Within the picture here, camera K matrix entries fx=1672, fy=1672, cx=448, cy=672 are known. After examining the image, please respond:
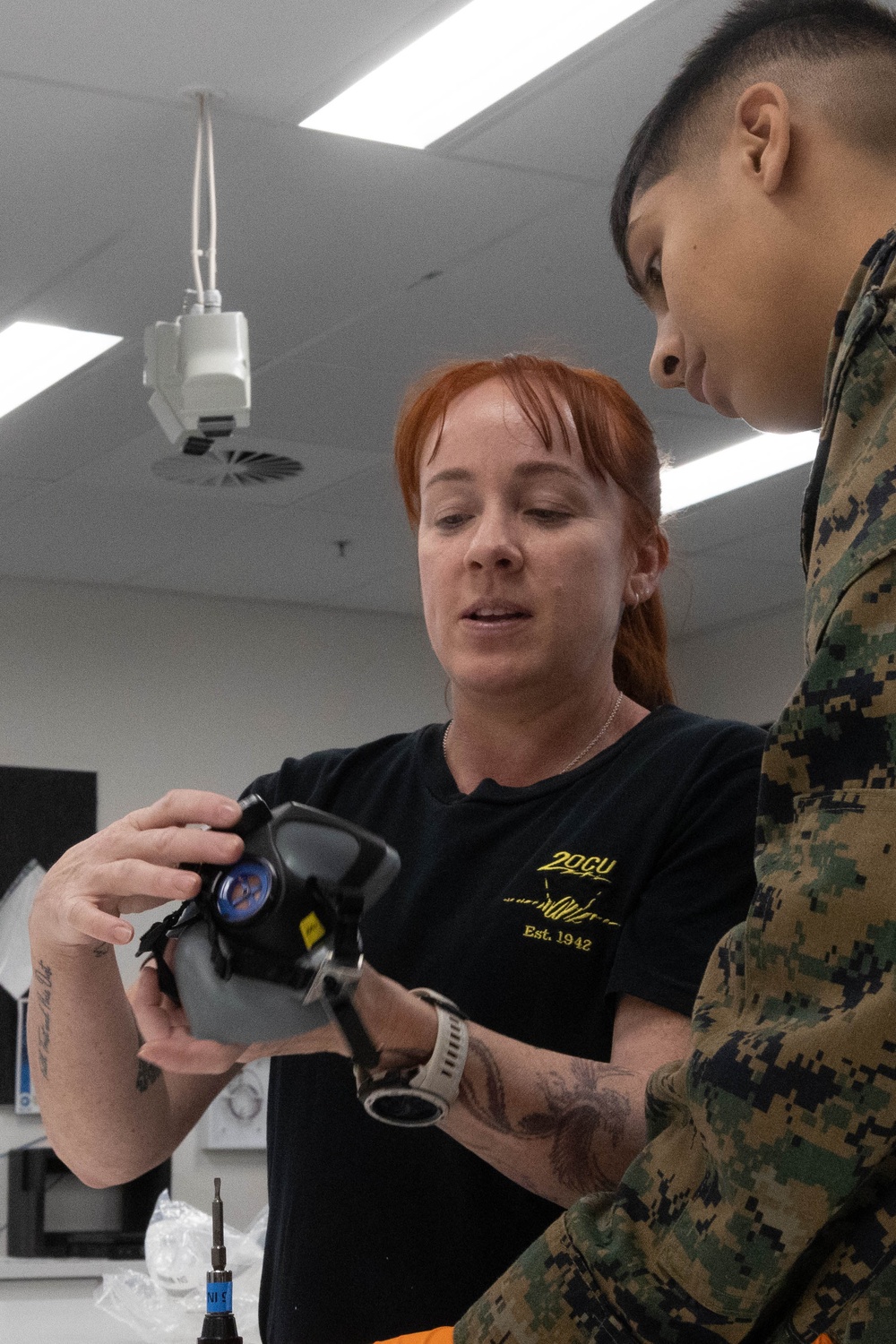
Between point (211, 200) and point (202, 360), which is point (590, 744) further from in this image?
point (211, 200)

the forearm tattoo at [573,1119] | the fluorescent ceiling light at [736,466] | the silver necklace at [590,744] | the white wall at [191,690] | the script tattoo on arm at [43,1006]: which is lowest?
the forearm tattoo at [573,1119]

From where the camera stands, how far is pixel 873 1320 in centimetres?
64

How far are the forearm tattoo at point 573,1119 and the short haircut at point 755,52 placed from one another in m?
0.51

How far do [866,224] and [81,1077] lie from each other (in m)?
0.80

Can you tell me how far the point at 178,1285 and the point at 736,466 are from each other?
3468 mm

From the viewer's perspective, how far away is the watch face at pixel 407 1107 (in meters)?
0.98

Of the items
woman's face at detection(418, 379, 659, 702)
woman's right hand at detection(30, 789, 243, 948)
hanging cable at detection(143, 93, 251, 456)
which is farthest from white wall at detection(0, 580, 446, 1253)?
woman's right hand at detection(30, 789, 243, 948)

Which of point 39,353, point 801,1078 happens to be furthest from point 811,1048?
point 39,353

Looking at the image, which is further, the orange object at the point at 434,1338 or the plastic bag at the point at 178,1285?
the plastic bag at the point at 178,1285

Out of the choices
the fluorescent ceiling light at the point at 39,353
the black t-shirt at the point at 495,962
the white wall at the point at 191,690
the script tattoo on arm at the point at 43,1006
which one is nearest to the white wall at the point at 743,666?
the white wall at the point at 191,690

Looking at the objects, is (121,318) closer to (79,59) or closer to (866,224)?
(79,59)

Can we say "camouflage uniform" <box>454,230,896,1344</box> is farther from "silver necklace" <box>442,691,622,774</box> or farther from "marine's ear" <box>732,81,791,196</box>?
"silver necklace" <box>442,691,622,774</box>

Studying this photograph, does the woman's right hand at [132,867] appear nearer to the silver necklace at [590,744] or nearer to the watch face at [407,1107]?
the watch face at [407,1107]

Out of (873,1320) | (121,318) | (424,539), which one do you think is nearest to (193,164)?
Result: (121,318)
